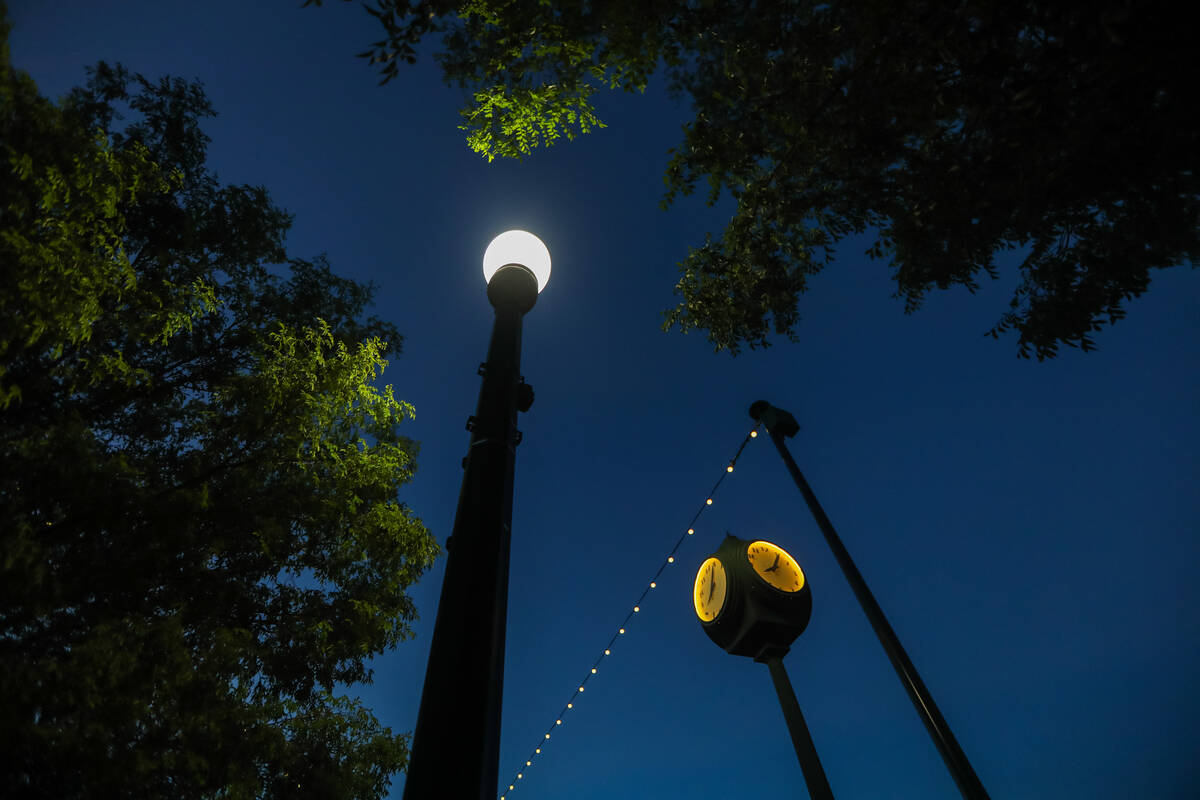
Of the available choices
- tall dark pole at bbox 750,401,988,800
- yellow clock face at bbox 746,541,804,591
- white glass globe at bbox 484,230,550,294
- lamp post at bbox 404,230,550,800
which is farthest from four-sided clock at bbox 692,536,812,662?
lamp post at bbox 404,230,550,800

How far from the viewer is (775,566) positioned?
7781 mm

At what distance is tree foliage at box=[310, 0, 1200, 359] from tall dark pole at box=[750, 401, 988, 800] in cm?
248

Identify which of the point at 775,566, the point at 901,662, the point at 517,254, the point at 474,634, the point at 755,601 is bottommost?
the point at 474,634

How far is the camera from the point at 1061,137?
167 inches

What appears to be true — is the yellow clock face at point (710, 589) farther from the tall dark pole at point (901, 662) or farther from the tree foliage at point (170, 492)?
the tree foliage at point (170, 492)

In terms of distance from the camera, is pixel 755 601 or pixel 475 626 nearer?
pixel 475 626

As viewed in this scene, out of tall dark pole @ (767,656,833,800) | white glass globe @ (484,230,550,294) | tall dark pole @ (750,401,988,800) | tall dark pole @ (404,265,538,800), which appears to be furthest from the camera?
tall dark pole @ (767,656,833,800)

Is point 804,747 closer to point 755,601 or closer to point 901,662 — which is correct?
point 755,601

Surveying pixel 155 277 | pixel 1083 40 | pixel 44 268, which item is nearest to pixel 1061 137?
pixel 1083 40

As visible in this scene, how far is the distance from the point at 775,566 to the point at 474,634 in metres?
7.11

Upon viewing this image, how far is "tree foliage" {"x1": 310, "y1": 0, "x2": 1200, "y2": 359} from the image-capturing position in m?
3.88

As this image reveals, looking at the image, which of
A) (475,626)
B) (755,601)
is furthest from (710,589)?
(475,626)

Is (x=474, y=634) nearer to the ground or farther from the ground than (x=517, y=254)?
nearer to the ground

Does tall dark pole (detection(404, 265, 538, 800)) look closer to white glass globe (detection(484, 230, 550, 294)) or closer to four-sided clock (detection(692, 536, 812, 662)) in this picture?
white glass globe (detection(484, 230, 550, 294))
